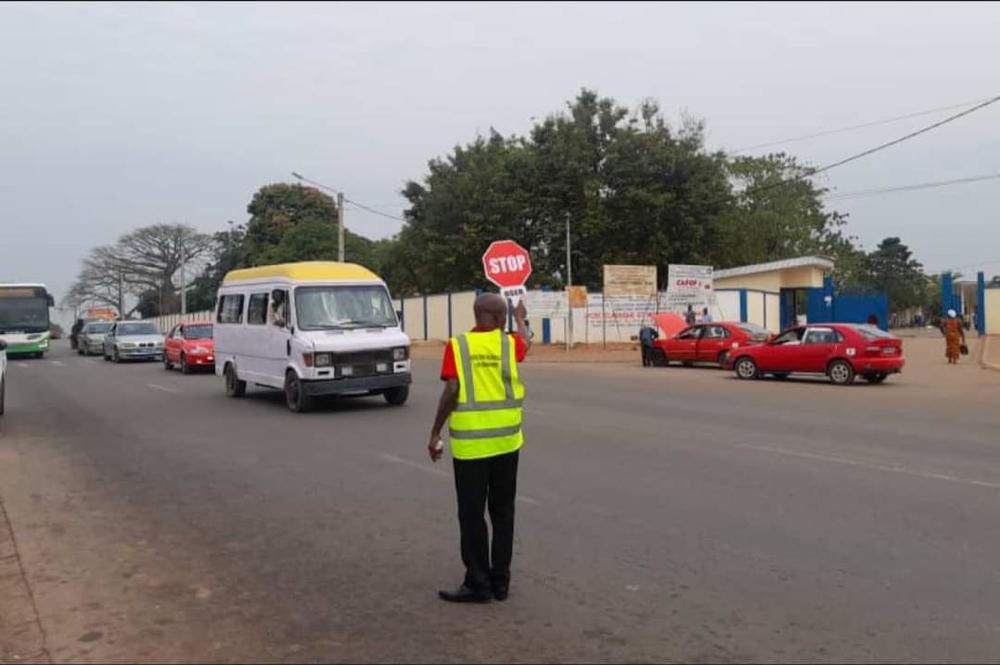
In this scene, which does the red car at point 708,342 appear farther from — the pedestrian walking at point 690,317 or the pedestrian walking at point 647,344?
the pedestrian walking at point 690,317

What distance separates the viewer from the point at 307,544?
6.43 m

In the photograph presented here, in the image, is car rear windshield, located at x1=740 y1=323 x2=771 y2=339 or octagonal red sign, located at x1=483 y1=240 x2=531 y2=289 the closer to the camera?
car rear windshield, located at x1=740 y1=323 x2=771 y2=339

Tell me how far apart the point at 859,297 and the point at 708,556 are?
37991mm

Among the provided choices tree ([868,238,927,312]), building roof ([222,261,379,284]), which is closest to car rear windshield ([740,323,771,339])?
building roof ([222,261,379,284])

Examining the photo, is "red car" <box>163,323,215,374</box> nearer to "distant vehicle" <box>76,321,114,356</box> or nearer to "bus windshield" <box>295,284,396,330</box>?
"bus windshield" <box>295,284,396,330</box>

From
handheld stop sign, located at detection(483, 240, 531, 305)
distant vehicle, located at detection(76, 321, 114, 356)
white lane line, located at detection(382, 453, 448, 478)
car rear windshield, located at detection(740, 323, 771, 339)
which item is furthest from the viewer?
distant vehicle, located at detection(76, 321, 114, 356)

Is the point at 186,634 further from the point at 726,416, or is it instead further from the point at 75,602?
the point at 726,416

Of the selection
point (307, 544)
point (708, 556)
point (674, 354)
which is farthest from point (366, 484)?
point (674, 354)

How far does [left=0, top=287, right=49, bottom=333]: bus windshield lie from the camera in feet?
112

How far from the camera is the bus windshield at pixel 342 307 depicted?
1436 centimetres

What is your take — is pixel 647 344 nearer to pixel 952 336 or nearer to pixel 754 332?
pixel 754 332

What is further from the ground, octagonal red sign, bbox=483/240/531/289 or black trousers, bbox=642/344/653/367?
octagonal red sign, bbox=483/240/531/289

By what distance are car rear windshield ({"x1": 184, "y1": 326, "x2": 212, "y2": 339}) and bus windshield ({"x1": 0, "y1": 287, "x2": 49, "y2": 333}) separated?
12.3 m

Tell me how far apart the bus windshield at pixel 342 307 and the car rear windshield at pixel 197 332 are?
1191cm
